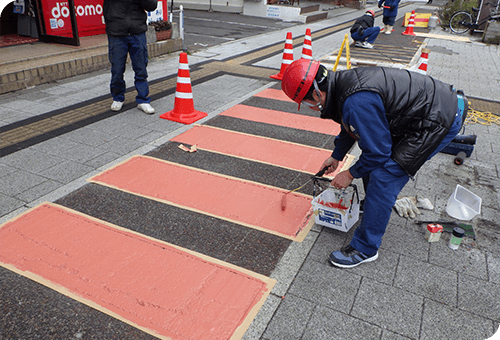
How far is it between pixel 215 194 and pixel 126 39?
10.8 feet

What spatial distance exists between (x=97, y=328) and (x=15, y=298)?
70 centimetres

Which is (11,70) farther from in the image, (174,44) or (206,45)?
(206,45)

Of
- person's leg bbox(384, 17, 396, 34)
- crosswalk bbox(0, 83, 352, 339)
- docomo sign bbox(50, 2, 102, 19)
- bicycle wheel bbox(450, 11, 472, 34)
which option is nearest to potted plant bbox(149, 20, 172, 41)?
docomo sign bbox(50, 2, 102, 19)

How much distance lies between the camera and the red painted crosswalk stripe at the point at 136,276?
2.50 m

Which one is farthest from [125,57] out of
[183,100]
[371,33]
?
[371,33]

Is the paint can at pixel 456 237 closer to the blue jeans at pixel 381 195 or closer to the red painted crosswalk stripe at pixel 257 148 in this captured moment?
the blue jeans at pixel 381 195

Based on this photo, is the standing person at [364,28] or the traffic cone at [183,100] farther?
the standing person at [364,28]

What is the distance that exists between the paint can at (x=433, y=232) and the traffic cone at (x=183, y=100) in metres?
3.84

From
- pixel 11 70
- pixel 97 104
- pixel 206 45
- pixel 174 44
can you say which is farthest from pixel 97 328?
pixel 206 45

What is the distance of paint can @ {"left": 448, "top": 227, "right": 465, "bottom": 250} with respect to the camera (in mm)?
3207

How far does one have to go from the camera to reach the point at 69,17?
9.52 metres

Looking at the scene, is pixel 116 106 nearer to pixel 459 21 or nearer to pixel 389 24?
pixel 389 24

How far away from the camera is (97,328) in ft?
7.95

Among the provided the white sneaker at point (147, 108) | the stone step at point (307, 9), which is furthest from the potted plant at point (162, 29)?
the stone step at point (307, 9)
